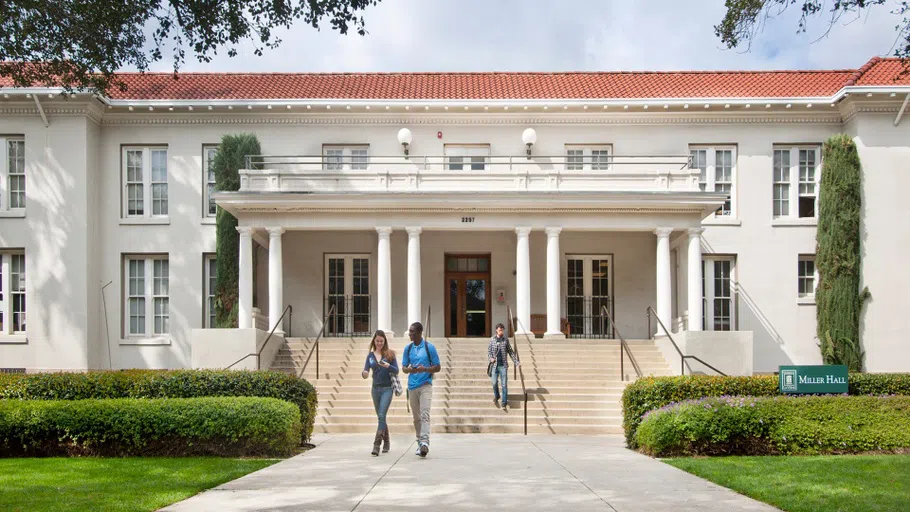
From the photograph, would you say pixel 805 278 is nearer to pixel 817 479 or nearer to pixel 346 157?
pixel 346 157

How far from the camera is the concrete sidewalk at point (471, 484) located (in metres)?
8.75

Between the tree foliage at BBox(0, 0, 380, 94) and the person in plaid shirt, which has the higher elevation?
the tree foliage at BBox(0, 0, 380, 94)

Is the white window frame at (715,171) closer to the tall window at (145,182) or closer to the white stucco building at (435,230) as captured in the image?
the white stucco building at (435,230)

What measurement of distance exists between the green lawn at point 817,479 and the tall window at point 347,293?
50.8 ft

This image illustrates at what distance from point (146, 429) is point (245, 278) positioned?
11.2 metres

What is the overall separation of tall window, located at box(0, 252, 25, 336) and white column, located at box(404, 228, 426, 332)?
36.5 feet

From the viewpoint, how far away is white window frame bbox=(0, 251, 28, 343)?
85.2ft

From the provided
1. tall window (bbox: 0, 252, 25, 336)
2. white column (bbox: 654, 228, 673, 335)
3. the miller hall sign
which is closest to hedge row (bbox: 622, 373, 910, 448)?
the miller hall sign

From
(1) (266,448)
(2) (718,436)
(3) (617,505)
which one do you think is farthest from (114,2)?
(2) (718,436)

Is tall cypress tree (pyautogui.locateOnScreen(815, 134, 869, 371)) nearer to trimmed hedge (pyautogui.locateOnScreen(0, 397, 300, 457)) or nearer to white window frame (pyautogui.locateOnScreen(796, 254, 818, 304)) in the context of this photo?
white window frame (pyautogui.locateOnScreen(796, 254, 818, 304))

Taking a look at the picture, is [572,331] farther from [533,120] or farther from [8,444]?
[8,444]

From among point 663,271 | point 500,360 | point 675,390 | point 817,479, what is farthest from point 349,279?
point 817,479

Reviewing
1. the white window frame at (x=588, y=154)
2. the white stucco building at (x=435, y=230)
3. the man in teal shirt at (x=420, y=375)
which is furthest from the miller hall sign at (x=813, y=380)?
the white window frame at (x=588, y=154)

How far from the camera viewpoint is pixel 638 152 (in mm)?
27156
